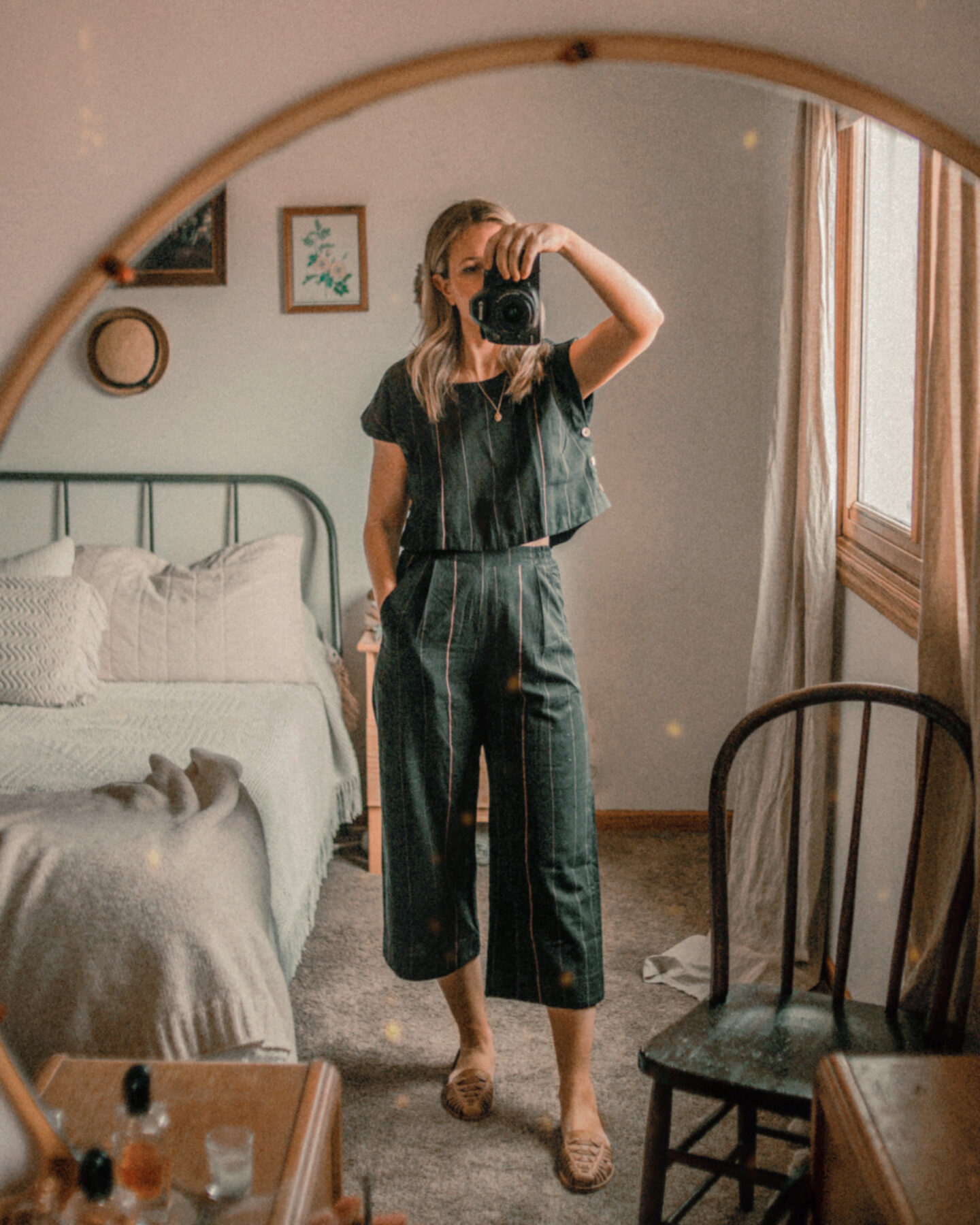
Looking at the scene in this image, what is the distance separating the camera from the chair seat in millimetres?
941

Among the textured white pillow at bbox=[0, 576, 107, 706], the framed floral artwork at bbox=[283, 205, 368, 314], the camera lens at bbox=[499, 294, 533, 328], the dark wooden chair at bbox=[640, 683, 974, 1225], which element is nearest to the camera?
the camera lens at bbox=[499, 294, 533, 328]

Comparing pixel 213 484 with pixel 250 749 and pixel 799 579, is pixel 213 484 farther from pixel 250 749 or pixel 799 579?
pixel 799 579

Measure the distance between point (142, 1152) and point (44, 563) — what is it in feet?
5.99

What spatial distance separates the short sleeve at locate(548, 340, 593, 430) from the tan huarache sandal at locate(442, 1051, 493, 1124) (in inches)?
36.0

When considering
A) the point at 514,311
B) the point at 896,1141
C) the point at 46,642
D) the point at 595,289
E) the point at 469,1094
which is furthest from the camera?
the point at 46,642

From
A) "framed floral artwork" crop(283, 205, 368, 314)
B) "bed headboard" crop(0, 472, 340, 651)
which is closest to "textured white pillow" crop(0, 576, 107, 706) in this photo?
"bed headboard" crop(0, 472, 340, 651)

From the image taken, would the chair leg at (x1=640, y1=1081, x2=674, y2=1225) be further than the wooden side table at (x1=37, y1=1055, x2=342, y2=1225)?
Yes

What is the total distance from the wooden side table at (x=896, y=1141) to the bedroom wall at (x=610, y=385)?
1768mm

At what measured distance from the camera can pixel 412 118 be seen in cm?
221

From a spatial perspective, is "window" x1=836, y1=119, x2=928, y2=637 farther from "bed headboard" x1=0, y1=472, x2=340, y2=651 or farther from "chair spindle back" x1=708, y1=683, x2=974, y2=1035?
"bed headboard" x1=0, y1=472, x2=340, y2=651

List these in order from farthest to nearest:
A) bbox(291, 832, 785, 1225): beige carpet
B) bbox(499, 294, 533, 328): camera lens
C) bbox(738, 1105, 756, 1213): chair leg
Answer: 1. bbox(291, 832, 785, 1225): beige carpet
2. bbox(738, 1105, 756, 1213): chair leg
3. bbox(499, 294, 533, 328): camera lens

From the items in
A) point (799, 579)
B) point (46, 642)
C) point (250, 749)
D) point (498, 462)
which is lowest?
point (250, 749)

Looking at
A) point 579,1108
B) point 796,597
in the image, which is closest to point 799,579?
point 796,597

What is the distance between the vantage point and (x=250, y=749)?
5.67 ft
